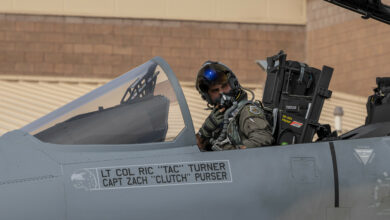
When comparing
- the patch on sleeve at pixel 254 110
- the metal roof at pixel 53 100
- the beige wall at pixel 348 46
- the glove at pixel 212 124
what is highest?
the patch on sleeve at pixel 254 110

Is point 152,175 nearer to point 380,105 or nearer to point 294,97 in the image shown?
point 294,97

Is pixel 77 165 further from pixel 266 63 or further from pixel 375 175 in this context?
pixel 266 63

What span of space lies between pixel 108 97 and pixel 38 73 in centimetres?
2071

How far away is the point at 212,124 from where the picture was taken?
291 inches

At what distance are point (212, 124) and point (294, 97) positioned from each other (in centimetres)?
79

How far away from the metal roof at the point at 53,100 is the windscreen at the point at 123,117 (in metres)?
12.3

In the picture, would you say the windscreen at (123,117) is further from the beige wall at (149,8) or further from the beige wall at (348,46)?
the beige wall at (149,8)

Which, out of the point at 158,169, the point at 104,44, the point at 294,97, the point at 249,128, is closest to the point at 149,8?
the point at 104,44

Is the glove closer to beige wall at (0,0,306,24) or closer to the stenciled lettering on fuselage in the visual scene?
the stenciled lettering on fuselage

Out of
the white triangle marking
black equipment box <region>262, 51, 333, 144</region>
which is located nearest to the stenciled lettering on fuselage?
the white triangle marking

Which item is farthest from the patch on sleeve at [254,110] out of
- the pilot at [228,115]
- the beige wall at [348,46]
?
the beige wall at [348,46]

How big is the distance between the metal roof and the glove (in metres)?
10.9

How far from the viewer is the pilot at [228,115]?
634cm

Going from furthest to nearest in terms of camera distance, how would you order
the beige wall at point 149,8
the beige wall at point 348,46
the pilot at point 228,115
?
1. the beige wall at point 149,8
2. the beige wall at point 348,46
3. the pilot at point 228,115
